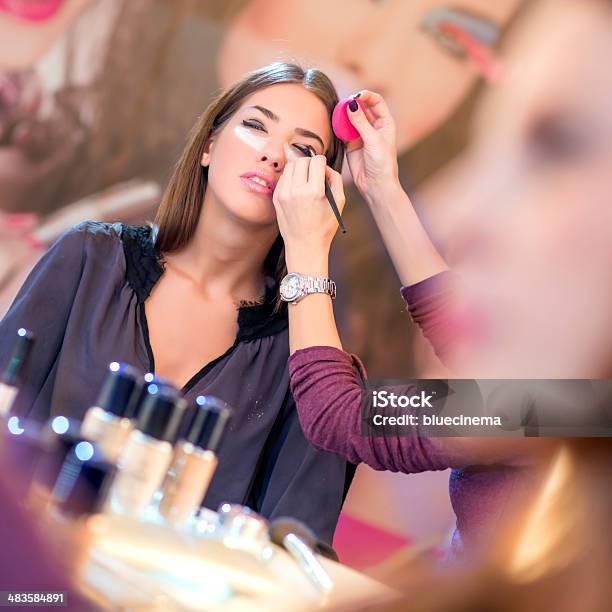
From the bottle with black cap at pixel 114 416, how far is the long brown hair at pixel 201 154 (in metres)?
0.52

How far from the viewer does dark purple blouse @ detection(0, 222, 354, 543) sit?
1209 mm

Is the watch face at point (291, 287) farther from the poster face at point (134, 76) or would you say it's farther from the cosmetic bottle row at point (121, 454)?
the poster face at point (134, 76)

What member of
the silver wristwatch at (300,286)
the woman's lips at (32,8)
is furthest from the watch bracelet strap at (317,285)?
the woman's lips at (32,8)

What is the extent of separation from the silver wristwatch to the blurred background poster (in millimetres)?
301

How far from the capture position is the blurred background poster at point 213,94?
4.75 ft

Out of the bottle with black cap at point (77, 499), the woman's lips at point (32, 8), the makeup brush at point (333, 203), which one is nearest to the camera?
the bottle with black cap at point (77, 499)

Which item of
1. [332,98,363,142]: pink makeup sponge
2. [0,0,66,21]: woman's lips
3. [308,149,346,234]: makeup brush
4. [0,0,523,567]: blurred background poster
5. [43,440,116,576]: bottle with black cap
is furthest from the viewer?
[0,0,66,21]: woman's lips

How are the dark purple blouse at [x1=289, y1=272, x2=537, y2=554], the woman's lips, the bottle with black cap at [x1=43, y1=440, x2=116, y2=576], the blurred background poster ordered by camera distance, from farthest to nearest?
the woman's lips < the blurred background poster < the dark purple blouse at [x1=289, y1=272, x2=537, y2=554] < the bottle with black cap at [x1=43, y1=440, x2=116, y2=576]

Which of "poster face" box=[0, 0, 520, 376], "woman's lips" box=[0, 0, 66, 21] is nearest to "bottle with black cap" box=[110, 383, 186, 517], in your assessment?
"poster face" box=[0, 0, 520, 376]

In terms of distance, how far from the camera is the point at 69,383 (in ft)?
3.97

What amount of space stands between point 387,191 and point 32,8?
846 millimetres

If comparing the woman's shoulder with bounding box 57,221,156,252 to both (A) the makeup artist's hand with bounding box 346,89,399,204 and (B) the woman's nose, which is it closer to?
(B) the woman's nose

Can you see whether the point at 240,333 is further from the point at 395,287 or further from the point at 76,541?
the point at 76,541

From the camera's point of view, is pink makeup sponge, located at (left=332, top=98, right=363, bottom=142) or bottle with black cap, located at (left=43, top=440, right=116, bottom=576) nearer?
bottle with black cap, located at (left=43, top=440, right=116, bottom=576)
